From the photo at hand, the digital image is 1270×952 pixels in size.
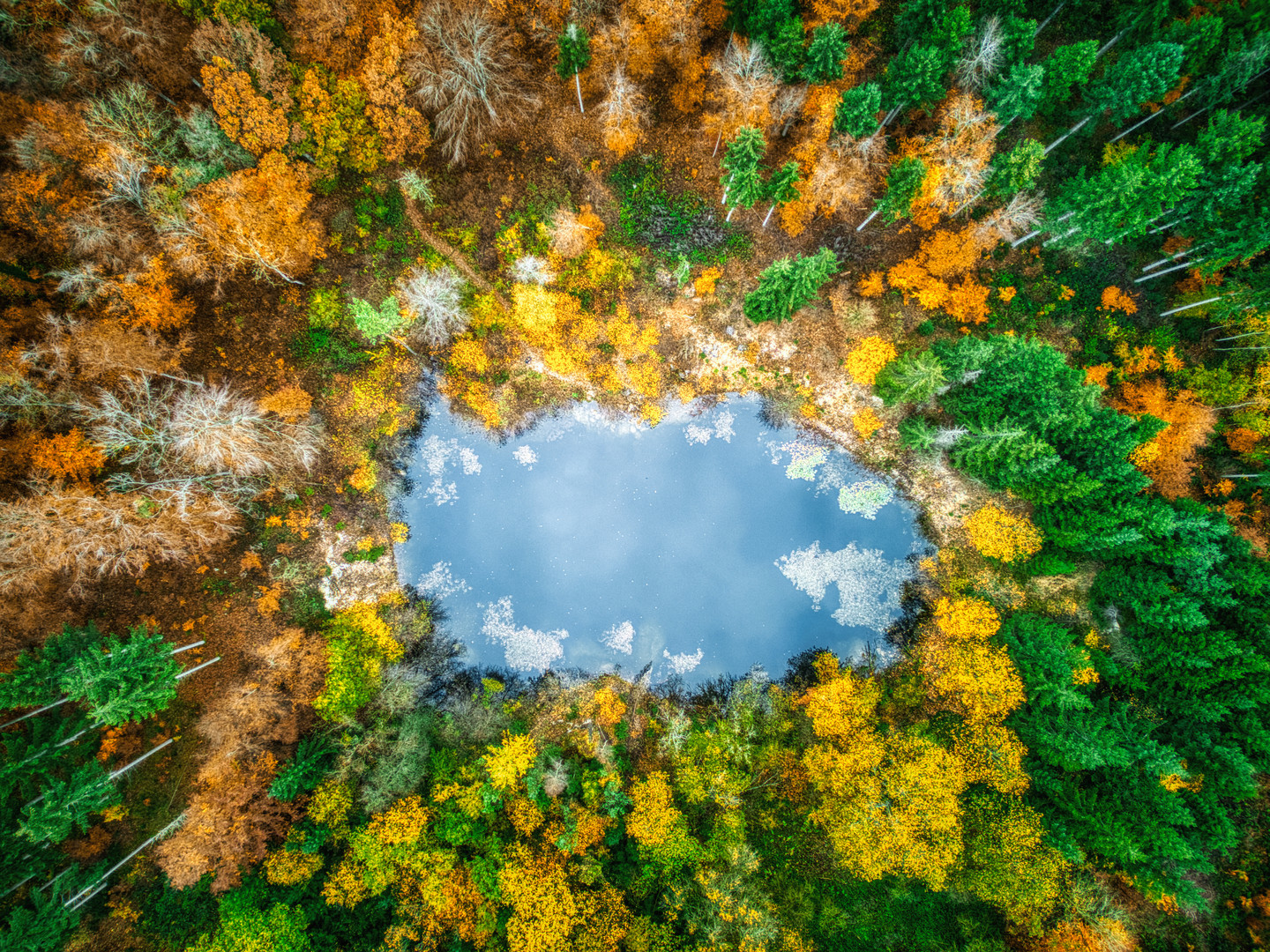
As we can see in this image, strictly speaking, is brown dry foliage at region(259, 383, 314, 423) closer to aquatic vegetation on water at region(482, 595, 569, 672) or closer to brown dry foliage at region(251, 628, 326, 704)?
brown dry foliage at region(251, 628, 326, 704)

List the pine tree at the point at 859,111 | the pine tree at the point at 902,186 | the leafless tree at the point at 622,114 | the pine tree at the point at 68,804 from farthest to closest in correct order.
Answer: the leafless tree at the point at 622,114 < the pine tree at the point at 902,186 < the pine tree at the point at 859,111 < the pine tree at the point at 68,804

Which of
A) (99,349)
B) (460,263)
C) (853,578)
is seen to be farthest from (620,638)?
(99,349)

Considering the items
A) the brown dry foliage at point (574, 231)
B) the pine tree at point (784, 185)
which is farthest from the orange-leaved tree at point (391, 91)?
the pine tree at point (784, 185)

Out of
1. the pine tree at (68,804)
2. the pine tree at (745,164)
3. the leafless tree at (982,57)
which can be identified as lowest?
the pine tree at (68,804)

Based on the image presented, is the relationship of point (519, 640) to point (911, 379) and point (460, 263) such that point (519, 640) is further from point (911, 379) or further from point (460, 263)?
point (911, 379)

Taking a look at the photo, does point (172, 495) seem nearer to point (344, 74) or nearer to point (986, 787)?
Answer: point (344, 74)

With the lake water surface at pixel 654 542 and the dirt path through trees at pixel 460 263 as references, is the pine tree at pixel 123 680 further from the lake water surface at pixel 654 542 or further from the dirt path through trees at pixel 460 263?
the dirt path through trees at pixel 460 263

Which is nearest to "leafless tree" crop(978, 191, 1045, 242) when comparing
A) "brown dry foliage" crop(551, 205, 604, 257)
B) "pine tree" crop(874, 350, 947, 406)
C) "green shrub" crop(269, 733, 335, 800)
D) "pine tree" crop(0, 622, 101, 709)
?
"pine tree" crop(874, 350, 947, 406)
